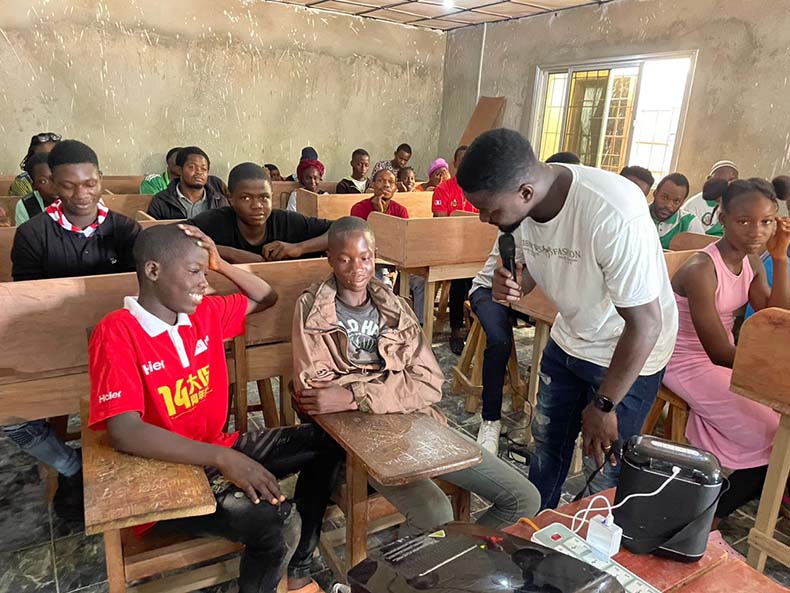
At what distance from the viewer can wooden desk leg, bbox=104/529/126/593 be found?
4.00 ft

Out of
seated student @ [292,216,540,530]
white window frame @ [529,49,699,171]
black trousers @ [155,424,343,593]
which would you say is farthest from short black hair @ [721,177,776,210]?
white window frame @ [529,49,699,171]

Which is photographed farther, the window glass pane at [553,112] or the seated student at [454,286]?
the window glass pane at [553,112]

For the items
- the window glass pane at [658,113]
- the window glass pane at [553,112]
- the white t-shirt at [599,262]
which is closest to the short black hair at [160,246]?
the white t-shirt at [599,262]

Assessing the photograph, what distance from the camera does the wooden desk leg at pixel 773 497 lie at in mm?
1715

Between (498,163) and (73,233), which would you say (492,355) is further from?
(73,233)

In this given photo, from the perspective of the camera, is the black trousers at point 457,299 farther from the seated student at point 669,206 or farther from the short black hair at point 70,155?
the short black hair at point 70,155

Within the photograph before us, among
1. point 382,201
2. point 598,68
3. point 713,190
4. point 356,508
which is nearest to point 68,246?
point 356,508

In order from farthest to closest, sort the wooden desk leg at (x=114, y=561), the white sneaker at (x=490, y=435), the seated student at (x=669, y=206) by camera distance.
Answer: the seated student at (x=669, y=206), the white sneaker at (x=490, y=435), the wooden desk leg at (x=114, y=561)

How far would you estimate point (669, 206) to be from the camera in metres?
3.56

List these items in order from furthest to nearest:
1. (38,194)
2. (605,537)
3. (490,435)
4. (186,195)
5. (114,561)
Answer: (186,195) < (38,194) < (490,435) < (114,561) < (605,537)

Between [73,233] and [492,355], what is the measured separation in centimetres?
182

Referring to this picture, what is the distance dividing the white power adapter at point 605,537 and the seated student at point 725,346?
128cm

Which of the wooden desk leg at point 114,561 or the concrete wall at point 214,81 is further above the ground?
the concrete wall at point 214,81

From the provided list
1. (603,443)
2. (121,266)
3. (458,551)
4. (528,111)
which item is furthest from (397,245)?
(528,111)
